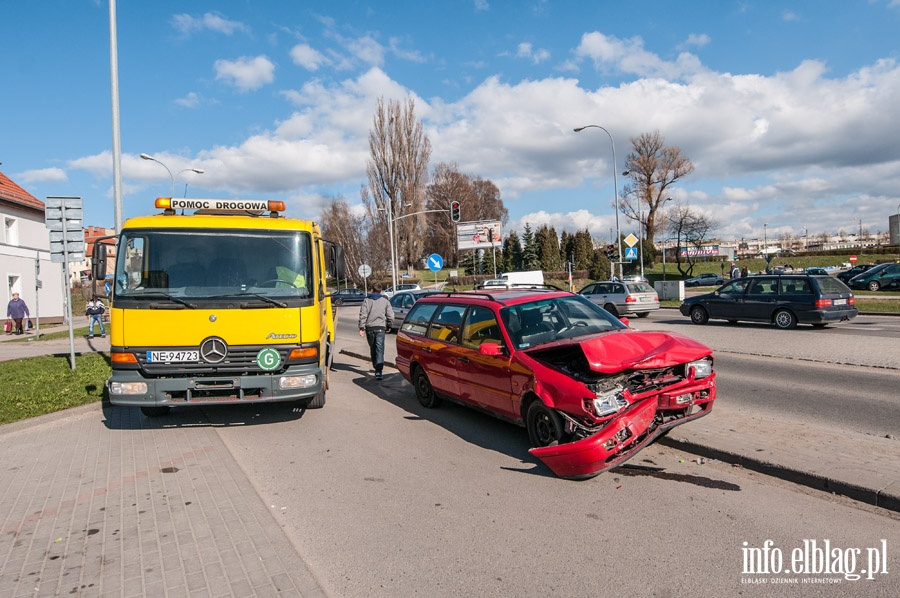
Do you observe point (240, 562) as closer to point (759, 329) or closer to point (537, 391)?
point (537, 391)

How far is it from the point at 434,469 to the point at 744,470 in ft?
8.89

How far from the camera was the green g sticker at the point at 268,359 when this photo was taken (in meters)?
6.57

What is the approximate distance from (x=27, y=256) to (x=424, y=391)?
30.9 meters

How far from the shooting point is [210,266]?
6.83 m

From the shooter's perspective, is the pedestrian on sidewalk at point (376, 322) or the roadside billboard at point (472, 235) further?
the roadside billboard at point (472, 235)

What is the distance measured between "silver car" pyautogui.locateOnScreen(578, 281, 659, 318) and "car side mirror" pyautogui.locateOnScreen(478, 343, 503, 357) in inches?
655

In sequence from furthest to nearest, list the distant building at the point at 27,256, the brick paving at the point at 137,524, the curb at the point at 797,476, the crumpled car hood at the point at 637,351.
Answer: the distant building at the point at 27,256
the crumpled car hood at the point at 637,351
the curb at the point at 797,476
the brick paving at the point at 137,524

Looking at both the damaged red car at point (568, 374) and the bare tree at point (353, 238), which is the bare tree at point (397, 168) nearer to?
the bare tree at point (353, 238)

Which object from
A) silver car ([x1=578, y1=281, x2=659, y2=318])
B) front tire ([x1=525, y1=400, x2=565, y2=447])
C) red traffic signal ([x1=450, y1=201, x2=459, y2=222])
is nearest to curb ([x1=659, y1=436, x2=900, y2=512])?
front tire ([x1=525, y1=400, x2=565, y2=447])

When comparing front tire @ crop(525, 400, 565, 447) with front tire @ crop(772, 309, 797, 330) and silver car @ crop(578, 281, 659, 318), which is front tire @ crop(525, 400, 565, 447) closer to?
front tire @ crop(772, 309, 797, 330)

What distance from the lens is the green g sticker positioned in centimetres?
657

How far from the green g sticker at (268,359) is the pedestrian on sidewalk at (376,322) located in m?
3.64

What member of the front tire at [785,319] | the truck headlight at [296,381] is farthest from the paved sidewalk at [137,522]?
the front tire at [785,319]

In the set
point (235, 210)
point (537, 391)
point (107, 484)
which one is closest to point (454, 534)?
point (537, 391)
